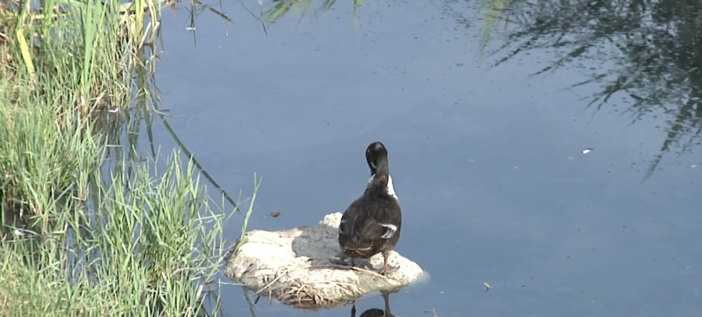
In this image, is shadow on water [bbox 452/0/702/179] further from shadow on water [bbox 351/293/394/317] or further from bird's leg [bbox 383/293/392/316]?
shadow on water [bbox 351/293/394/317]

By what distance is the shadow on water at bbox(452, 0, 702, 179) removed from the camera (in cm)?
768

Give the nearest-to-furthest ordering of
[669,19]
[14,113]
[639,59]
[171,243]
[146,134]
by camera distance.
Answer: [171,243], [14,113], [146,134], [639,59], [669,19]

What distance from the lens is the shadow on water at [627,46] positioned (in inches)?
303

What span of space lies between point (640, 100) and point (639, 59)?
584 millimetres

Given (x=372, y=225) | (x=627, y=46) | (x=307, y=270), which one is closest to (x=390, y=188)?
(x=372, y=225)

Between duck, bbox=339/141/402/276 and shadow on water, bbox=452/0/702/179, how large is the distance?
1.89 metres

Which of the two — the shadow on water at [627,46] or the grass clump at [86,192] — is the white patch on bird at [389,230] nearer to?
the grass clump at [86,192]

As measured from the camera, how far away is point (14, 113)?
6566 millimetres

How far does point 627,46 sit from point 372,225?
3356 millimetres

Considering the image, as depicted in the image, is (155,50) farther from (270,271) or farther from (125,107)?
(270,271)

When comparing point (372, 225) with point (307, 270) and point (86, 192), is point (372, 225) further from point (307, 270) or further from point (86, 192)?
point (86, 192)

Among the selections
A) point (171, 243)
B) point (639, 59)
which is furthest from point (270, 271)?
point (639, 59)

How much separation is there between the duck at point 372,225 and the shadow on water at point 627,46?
1889mm

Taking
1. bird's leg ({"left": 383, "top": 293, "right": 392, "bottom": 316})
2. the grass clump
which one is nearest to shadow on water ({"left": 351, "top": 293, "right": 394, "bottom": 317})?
bird's leg ({"left": 383, "top": 293, "right": 392, "bottom": 316})
